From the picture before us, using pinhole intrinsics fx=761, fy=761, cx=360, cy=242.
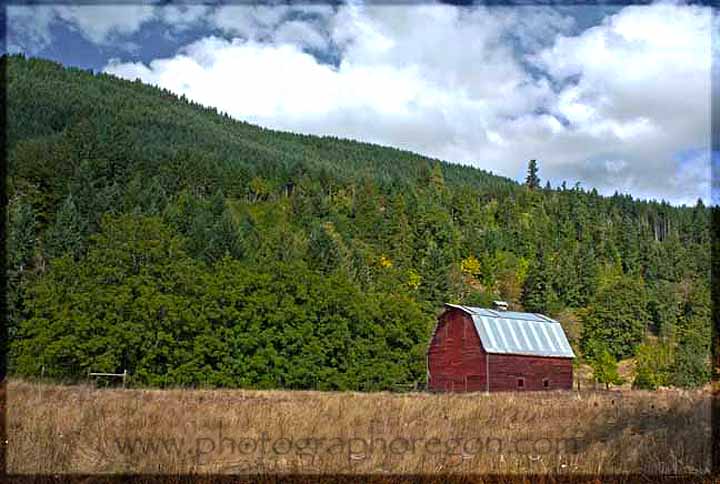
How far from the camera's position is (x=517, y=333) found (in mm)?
48531

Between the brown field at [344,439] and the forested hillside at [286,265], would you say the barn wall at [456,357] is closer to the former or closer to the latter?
the forested hillside at [286,265]

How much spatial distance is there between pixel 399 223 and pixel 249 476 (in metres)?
117

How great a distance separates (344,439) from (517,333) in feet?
122

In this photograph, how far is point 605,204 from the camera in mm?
184000

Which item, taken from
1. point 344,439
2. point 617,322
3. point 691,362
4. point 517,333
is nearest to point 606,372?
point 691,362

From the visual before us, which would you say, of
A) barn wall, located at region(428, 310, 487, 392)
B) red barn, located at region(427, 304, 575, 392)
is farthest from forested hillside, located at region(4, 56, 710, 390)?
red barn, located at region(427, 304, 575, 392)

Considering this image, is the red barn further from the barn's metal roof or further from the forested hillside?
the forested hillside

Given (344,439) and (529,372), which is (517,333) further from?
(344,439)

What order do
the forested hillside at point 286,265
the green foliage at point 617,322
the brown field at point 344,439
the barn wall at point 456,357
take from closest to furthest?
1. the brown field at point 344,439
2. the barn wall at point 456,357
3. the forested hillside at point 286,265
4. the green foliage at point 617,322

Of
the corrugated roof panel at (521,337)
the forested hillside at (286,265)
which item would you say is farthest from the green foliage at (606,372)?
the corrugated roof panel at (521,337)

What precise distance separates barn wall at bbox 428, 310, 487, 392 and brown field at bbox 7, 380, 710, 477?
2810 centimetres

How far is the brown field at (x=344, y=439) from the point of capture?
10.5 meters

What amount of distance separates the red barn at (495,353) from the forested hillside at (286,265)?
8.40 metres

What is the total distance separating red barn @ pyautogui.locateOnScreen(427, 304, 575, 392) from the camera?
151ft
